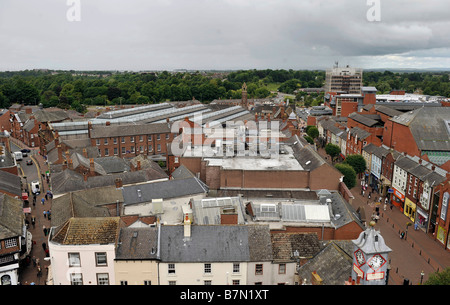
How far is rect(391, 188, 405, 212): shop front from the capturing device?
48197mm

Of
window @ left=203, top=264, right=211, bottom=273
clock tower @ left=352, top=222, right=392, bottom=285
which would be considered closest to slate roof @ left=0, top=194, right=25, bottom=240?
window @ left=203, top=264, right=211, bottom=273

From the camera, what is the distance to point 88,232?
82.7ft

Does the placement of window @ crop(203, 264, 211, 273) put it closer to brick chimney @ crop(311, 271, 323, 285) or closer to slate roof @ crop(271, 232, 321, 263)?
slate roof @ crop(271, 232, 321, 263)

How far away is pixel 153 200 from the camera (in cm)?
3438


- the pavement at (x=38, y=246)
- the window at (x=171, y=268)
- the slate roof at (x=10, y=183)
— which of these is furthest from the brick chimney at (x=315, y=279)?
the slate roof at (x=10, y=183)

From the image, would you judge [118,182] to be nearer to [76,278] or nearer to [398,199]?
[76,278]

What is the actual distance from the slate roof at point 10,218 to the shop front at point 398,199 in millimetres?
43986

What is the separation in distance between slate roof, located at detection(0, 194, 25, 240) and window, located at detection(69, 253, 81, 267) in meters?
8.68

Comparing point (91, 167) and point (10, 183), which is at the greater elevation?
point (91, 167)

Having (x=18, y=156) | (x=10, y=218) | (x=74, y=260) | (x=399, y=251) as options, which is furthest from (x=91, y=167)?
(x=399, y=251)

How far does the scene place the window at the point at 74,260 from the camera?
24.5m

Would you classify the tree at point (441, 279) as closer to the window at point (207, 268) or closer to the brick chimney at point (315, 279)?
the brick chimney at point (315, 279)

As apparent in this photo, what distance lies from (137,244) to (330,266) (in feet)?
42.5
